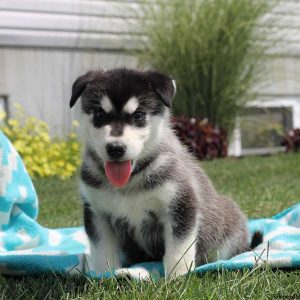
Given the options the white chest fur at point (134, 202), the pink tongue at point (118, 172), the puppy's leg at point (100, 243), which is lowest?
the puppy's leg at point (100, 243)

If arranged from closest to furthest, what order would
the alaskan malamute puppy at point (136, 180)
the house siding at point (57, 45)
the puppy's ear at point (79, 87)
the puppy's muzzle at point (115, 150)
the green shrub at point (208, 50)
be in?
1. the puppy's muzzle at point (115, 150)
2. the alaskan malamute puppy at point (136, 180)
3. the puppy's ear at point (79, 87)
4. the house siding at point (57, 45)
5. the green shrub at point (208, 50)

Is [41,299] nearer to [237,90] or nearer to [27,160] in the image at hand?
[27,160]

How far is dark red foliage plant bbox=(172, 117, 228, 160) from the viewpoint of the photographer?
938 cm

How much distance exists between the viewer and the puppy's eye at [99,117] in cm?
302

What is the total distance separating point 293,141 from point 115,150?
843cm

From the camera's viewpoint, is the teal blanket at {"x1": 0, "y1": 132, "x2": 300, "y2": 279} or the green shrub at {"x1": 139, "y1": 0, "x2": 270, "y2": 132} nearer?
the teal blanket at {"x1": 0, "y1": 132, "x2": 300, "y2": 279}

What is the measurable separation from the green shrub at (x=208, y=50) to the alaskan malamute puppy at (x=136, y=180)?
22.7 feet

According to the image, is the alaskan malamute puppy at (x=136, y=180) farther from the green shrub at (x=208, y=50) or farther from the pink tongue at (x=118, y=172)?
the green shrub at (x=208, y=50)

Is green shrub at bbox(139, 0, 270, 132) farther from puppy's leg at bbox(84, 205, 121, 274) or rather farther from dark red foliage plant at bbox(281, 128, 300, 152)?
puppy's leg at bbox(84, 205, 121, 274)

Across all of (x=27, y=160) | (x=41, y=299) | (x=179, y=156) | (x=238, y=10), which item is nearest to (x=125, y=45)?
(x=238, y=10)

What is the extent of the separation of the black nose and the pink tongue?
0.12 metres

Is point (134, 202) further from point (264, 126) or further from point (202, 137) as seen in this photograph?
point (264, 126)

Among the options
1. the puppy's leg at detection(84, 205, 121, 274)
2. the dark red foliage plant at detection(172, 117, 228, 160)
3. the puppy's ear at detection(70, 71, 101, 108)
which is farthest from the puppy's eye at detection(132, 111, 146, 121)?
the dark red foliage plant at detection(172, 117, 228, 160)

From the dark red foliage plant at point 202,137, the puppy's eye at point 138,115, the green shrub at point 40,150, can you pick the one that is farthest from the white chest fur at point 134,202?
the dark red foliage plant at point 202,137
